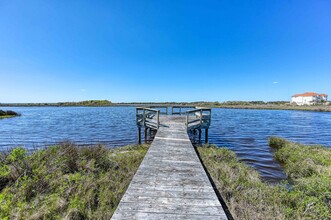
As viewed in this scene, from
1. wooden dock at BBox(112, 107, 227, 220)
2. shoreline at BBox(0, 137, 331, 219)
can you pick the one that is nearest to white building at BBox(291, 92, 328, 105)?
shoreline at BBox(0, 137, 331, 219)

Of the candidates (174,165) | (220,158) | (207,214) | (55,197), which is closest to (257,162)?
(220,158)

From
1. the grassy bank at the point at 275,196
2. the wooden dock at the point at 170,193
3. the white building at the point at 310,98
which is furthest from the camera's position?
the white building at the point at 310,98

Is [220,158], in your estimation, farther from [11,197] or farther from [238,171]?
[11,197]

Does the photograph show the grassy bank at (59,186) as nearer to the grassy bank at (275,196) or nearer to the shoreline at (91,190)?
the shoreline at (91,190)

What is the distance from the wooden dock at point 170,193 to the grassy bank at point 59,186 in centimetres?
77

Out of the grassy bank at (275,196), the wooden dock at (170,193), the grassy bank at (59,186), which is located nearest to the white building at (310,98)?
the grassy bank at (275,196)

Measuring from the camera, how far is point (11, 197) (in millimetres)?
3680

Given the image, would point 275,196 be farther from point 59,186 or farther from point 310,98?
point 310,98

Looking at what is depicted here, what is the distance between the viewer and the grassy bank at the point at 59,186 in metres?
3.38

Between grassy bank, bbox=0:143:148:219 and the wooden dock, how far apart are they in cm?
77

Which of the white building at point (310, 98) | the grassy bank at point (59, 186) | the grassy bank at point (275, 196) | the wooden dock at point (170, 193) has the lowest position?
the grassy bank at point (275, 196)

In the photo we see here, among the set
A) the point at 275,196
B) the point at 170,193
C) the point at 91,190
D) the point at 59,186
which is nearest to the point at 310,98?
the point at 275,196

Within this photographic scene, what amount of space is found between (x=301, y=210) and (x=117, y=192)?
4.34 meters

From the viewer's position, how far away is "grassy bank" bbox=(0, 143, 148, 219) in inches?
133
